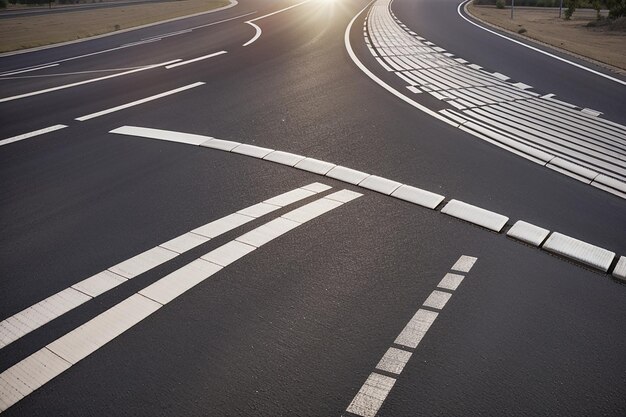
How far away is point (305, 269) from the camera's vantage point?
14.3ft

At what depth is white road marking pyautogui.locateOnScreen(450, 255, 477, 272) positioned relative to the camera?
4.41 metres

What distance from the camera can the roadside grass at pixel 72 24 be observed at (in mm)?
19344

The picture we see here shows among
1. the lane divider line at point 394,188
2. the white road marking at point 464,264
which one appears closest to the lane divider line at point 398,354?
the white road marking at point 464,264

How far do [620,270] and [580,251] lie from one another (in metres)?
0.39

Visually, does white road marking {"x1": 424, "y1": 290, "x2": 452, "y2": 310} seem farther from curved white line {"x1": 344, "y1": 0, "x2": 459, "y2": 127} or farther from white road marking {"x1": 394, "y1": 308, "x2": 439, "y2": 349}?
curved white line {"x1": 344, "y1": 0, "x2": 459, "y2": 127}

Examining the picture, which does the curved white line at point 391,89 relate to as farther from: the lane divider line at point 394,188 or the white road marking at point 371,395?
the white road marking at point 371,395

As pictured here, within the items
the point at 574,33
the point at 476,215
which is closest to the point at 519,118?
the point at 476,215

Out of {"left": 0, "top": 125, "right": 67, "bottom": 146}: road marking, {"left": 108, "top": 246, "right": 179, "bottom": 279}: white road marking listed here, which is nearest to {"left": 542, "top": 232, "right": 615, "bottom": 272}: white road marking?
{"left": 108, "top": 246, "right": 179, "bottom": 279}: white road marking

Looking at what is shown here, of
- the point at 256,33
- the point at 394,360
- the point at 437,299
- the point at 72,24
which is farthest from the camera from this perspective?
the point at 72,24

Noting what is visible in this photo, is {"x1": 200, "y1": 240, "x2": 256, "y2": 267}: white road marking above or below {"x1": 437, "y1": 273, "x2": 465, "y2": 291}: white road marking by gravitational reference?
above

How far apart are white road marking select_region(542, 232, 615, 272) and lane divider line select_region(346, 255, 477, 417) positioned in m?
1.17

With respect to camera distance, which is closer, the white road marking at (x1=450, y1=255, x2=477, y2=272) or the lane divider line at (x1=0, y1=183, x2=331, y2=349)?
the lane divider line at (x1=0, y1=183, x2=331, y2=349)

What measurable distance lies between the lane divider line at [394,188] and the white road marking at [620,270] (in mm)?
63

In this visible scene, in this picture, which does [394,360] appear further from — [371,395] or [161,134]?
[161,134]
